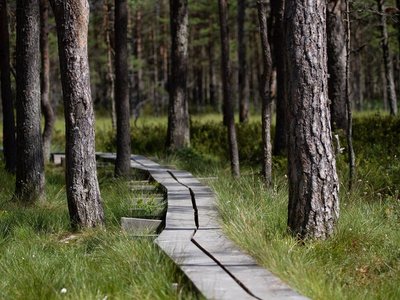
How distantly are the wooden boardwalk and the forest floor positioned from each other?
5.9 inches

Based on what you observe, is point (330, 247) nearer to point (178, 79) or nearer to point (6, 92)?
point (6, 92)

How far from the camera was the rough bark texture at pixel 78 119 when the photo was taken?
26.1 ft

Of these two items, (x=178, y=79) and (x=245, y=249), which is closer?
(x=245, y=249)

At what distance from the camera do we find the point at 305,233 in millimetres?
6660

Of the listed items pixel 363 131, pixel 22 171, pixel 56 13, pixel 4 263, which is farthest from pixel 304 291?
pixel 363 131

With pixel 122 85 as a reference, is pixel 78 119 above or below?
below

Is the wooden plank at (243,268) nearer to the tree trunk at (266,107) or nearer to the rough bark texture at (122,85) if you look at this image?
the tree trunk at (266,107)

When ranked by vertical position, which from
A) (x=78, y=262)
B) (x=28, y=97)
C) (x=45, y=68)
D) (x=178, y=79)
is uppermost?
(x=45, y=68)

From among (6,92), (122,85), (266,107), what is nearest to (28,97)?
(122,85)

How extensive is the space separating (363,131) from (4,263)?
395 inches

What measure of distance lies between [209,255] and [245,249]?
404 millimetres

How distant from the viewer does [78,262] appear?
6.23 m

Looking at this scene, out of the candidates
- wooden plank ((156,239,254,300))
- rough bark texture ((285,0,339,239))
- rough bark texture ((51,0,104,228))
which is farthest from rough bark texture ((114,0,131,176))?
wooden plank ((156,239,254,300))

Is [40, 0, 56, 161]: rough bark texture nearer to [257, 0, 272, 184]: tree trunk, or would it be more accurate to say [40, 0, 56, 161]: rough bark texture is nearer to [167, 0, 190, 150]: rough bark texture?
[167, 0, 190, 150]: rough bark texture
